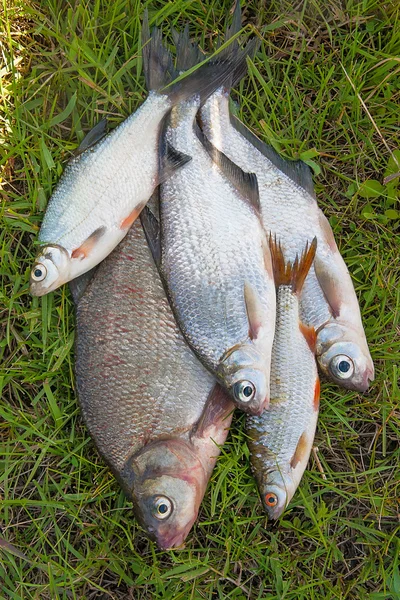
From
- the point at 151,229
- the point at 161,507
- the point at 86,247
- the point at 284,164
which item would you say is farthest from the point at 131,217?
the point at 161,507

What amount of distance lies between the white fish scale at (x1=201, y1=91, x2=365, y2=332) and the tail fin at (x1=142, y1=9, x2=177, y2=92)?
244 millimetres

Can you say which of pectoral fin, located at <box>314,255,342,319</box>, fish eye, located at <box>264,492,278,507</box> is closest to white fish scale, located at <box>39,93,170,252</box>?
pectoral fin, located at <box>314,255,342,319</box>

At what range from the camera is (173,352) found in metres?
2.77

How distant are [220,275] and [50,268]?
808 millimetres

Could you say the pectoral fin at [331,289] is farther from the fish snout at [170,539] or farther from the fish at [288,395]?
the fish snout at [170,539]

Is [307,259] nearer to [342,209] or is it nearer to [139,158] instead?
[342,209]

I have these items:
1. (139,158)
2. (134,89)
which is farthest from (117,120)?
(139,158)

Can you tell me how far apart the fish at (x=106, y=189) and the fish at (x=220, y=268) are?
13cm

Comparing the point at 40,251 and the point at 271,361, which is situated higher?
the point at 40,251

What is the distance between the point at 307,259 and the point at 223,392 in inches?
29.2

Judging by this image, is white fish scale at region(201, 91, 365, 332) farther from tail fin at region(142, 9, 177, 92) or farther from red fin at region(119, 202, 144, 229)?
red fin at region(119, 202, 144, 229)

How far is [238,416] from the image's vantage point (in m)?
3.00

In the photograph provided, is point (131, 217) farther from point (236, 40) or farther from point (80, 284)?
point (236, 40)

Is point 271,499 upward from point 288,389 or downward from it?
downward
